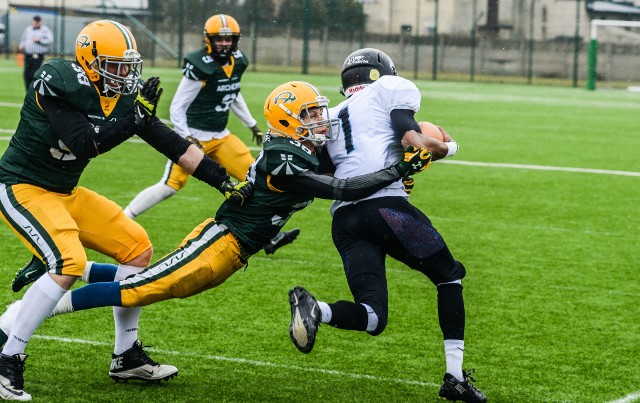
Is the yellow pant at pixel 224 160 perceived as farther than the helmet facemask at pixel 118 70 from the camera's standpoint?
Yes

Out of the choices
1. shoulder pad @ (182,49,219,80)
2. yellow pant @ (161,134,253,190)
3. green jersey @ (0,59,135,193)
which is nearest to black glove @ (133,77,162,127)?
green jersey @ (0,59,135,193)

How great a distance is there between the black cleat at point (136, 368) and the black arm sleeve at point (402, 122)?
5.41 ft

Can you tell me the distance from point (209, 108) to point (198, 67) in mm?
390

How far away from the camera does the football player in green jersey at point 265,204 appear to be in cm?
484

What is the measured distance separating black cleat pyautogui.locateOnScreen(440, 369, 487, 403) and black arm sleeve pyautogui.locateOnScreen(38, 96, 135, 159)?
191 centimetres

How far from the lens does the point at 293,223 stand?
33.0 feet

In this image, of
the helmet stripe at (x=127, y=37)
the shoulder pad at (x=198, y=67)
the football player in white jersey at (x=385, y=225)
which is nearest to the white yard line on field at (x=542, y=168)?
the shoulder pad at (x=198, y=67)

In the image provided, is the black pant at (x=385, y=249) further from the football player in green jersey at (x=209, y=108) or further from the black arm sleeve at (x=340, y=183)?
the football player in green jersey at (x=209, y=108)

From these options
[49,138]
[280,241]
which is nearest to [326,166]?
[49,138]

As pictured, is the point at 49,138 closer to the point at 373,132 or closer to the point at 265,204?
the point at 265,204

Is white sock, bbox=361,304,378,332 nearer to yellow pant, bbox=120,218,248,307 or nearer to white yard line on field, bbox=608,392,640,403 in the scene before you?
yellow pant, bbox=120,218,248,307

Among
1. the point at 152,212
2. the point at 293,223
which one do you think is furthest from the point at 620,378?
the point at 152,212

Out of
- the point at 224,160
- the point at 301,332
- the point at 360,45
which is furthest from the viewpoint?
the point at 360,45

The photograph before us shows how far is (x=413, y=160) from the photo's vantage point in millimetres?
4773
